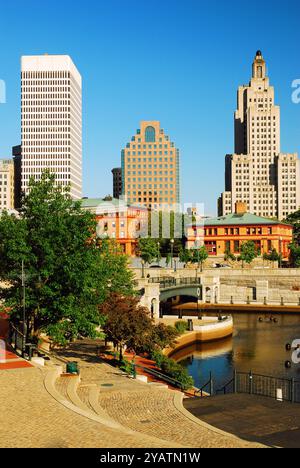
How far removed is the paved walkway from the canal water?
16862 mm

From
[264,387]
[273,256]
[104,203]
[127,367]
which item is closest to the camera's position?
[127,367]

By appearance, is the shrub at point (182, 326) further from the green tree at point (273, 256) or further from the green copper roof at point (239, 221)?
the green copper roof at point (239, 221)

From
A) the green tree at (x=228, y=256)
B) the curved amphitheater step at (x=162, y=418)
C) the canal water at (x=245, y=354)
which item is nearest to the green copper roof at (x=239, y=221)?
the green tree at (x=228, y=256)

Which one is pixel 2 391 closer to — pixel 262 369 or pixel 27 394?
pixel 27 394

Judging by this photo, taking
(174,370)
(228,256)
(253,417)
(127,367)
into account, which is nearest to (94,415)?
(253,417)

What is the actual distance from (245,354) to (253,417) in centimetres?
3536

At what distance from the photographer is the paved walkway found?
22.8 meters

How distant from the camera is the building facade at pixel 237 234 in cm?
14512

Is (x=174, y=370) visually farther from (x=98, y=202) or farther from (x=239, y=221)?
(x=239, y=221)

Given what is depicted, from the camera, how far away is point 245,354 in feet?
200

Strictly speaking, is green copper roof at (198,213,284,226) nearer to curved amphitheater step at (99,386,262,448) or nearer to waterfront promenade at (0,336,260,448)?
waterfront promenade at (0,336,260,448)

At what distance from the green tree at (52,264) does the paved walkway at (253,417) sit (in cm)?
1023

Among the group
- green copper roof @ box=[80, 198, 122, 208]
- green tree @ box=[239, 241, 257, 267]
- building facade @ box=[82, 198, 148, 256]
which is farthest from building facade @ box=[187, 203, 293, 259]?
green copper roof @ box=[80, 198, 122, 208]

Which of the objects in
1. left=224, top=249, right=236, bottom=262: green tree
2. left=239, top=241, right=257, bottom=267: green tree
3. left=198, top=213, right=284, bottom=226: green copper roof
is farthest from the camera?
left=198, top=213, right=284, bottom=226: green copper roof
